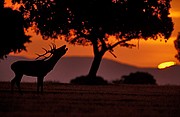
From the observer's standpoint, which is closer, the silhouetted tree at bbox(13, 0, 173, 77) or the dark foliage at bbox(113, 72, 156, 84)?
the silhouetted tree at bbox(13, 0, 173, 77)

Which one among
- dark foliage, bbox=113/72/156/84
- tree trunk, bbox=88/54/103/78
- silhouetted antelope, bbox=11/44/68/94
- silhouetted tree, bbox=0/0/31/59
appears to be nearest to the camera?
silhouetted antelope, bbox=11/44/68/94

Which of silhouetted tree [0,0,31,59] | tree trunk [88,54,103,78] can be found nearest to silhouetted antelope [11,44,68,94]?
silhouetted tree [0,0,31,59]

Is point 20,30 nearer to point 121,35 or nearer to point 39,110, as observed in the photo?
point 121,35

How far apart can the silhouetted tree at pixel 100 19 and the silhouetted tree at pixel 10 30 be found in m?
1.08

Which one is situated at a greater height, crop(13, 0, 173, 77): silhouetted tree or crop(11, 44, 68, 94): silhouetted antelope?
crop(13, 0, 173, 77): silhouetted tree

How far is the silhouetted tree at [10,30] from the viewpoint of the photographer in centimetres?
5572

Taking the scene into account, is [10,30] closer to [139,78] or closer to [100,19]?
[100,19]

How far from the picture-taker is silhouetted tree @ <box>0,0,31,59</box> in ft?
183

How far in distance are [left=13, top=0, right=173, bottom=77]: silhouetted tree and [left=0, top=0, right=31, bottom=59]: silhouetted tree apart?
1.08 metres

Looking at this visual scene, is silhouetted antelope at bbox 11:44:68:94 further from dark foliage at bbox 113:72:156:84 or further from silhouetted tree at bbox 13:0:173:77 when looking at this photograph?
dark foliage at bbox 113:72:156:84

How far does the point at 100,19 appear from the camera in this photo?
56.2 m

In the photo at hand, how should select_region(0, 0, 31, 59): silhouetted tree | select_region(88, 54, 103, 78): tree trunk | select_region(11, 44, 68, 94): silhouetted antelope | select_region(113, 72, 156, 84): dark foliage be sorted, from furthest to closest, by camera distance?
select_region(113, 72, 156, 84): dark foliage, select_region(88, 54, 103, 78): tree trunk, select_region(0, 0, 31, 59): silhouetted tree, select_region(11, 44, 68, 94): silhouetted antelope

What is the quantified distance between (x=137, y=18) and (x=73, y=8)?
16.6 feet

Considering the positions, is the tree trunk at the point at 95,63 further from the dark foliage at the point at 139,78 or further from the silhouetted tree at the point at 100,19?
the dark foliage at the point at 139,78
